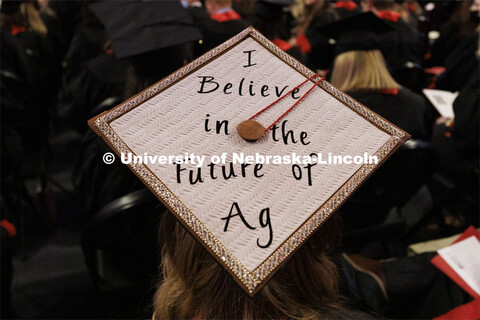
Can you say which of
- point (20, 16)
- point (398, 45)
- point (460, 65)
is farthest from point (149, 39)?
point (460, 65)

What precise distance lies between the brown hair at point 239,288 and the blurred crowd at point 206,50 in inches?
14.4

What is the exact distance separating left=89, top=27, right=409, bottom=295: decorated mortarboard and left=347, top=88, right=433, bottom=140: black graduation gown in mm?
1179

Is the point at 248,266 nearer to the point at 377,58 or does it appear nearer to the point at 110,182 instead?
the point at 110,182

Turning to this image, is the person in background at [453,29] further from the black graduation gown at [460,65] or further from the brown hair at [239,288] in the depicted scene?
the brown hair at [239,288]

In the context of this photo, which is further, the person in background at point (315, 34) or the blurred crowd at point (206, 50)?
the person in background at point (315, 34)

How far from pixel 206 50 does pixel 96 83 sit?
1959 millimetres

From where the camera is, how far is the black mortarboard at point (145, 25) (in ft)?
5.83

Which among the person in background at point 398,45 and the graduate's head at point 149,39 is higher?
the graduate's head at point 149,39

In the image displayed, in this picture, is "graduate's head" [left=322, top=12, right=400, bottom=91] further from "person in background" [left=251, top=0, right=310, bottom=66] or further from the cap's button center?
the cap's button center

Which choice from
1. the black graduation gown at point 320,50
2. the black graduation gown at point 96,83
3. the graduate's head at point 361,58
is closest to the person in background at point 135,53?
the black graduation gown at point 96,83

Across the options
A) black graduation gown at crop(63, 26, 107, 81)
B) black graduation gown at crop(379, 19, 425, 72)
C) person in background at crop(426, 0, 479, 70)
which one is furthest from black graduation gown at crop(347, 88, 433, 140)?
black graduation gown at crop(63, 26, 107, 81)

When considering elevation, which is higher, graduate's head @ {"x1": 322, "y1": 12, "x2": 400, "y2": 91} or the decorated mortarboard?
the decorated mortarboard

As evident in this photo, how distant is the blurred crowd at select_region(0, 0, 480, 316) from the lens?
183cm

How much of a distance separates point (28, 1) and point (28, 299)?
2851mm
